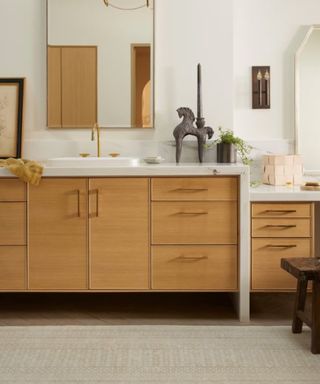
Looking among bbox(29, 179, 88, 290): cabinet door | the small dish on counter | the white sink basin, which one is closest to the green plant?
the small dish on counter

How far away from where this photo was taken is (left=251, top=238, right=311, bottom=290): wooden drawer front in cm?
362

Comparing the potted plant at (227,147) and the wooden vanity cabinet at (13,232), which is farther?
the potted plant at (227,147)

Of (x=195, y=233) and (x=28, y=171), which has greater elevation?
(x=28, y=171)

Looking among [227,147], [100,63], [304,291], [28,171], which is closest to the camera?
[304,291]

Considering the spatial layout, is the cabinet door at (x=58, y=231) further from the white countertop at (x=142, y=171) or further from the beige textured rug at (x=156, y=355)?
the beige textured rug at (x=156, y=355)

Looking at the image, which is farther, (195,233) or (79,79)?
(79,79)

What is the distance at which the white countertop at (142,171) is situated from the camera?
3555mm

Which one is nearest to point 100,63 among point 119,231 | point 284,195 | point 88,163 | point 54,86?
point 54,86

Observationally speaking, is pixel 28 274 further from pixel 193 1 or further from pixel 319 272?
pixel 193 1

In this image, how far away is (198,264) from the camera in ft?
11.8

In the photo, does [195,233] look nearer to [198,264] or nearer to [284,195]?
[198,264]

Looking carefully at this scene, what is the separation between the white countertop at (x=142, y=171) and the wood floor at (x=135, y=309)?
80 centimetres

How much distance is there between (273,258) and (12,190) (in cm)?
146

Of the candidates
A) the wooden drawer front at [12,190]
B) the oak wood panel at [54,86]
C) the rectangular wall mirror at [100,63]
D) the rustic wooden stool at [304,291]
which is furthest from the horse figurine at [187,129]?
the rustic wooden stool at [304,291]
